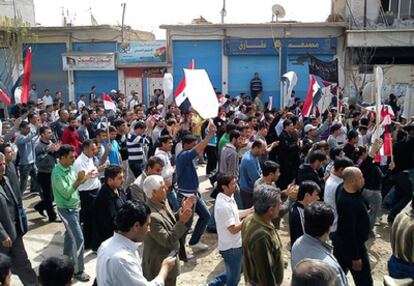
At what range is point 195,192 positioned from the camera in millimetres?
6871

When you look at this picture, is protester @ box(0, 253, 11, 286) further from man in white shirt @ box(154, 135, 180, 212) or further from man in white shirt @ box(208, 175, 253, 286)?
man in white shirt @ box(154, 135, 180, 212)

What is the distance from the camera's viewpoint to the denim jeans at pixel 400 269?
4004 mm

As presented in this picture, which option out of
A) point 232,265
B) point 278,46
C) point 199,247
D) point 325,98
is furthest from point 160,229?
point 278,46

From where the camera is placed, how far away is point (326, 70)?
12.9 meters

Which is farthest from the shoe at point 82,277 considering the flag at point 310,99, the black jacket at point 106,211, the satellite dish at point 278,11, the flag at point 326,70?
the satellite dish at point 278,11

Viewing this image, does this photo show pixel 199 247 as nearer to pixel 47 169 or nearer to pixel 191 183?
pixel 191 183

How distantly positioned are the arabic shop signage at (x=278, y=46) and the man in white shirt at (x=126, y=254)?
66.0 feet

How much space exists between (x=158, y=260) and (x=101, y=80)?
21802mm

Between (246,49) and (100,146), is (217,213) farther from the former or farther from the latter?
(246,49)

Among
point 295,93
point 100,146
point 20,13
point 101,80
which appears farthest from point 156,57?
point 100,146

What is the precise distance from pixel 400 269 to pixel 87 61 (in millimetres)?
22522

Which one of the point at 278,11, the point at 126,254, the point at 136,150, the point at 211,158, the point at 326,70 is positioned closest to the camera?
the point at 126,254

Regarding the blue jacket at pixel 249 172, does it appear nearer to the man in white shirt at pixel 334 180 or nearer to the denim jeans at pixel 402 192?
the man in white shirt at pixel 334 180

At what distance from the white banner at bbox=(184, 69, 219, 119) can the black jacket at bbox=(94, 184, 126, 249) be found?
1906mm
